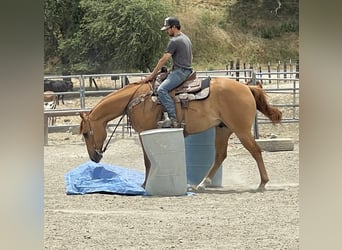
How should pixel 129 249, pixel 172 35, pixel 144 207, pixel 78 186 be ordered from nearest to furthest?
pixel 129 249 → pixel 144 207 → pixel 78 186 → pixel 172 35

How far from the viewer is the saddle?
153 inches

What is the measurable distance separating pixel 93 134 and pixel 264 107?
39.1 inches

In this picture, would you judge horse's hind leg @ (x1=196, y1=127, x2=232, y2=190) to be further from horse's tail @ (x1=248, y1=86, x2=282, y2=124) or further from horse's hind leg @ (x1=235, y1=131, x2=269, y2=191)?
horse's tail @ (x1=248, y1=86, x2=282, y2=124)

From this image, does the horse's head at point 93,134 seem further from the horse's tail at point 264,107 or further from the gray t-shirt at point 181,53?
the horse's tail at point 264,107

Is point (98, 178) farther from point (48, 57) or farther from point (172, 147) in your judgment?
point (48, 57)

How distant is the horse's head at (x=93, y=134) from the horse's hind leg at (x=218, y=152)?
25.1 inches

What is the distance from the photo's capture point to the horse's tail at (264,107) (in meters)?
3.88

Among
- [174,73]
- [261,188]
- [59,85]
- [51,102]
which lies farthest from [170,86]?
[59,85]

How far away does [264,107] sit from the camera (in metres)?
3.95

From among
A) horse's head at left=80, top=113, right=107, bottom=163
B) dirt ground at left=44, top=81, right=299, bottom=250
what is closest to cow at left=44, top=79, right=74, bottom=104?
dirt ground at left=44, top=81, right=299, bottom=250

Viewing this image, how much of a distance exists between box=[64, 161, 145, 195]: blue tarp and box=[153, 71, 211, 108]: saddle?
51 centimetres

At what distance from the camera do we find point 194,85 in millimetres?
3951
